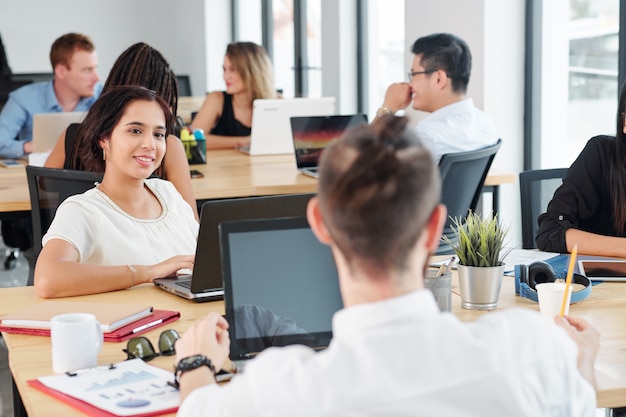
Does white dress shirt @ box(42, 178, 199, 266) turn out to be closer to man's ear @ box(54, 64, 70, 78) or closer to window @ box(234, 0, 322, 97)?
man's ear @ box(54, 64, 70, 78)

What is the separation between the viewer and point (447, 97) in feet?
13.2

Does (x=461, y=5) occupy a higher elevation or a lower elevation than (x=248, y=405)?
higher

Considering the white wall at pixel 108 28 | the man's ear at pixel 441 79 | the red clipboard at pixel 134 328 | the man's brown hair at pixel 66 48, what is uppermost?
the white wall at pixel 108 28

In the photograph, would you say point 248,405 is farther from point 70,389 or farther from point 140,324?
point 140,324

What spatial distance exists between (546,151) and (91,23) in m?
6.06

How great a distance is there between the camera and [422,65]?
4.05m

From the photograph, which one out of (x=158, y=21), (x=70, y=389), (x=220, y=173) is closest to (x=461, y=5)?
(x=220, y=173)

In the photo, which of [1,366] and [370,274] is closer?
[370,274]

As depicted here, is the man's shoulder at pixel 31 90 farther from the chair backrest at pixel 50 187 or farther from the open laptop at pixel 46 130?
the chair backrest at pixel 50 187

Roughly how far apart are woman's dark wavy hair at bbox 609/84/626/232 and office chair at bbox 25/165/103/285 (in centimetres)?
144

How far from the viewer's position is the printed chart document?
4.78 feet

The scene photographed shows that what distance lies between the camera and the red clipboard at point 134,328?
6.07 feet

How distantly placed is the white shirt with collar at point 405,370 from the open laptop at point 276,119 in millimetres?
3563

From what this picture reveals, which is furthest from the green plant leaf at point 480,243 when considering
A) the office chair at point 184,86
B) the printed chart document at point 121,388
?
the office chair at point 184,86
